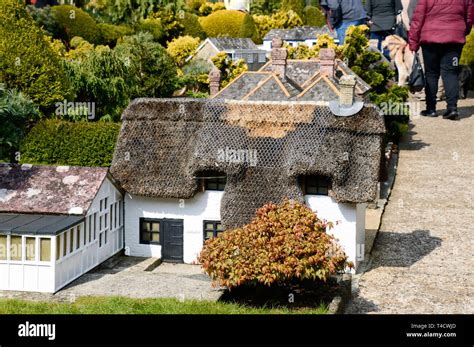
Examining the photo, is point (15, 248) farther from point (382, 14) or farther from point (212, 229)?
point (382, 14)

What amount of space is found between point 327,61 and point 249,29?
83.8 feet

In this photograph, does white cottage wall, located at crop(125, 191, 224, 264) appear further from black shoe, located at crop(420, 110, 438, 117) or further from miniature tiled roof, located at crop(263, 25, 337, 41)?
miniature tiled roof, located at crop(263, 25, 337, 41)

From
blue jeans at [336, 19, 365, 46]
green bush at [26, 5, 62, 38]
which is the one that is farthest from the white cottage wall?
green bush at [26, 5, 62, 38]

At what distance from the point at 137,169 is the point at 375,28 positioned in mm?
20407

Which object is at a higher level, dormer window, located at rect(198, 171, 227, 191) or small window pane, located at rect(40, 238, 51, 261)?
dormer window, located at rect(198, 171, 227, 191)

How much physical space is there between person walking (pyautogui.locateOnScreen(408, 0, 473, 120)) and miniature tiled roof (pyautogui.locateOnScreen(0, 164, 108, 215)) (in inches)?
726

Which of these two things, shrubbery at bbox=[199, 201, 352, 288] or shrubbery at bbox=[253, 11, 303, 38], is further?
shrubbery at bbox=[253, 11, 303, 38]

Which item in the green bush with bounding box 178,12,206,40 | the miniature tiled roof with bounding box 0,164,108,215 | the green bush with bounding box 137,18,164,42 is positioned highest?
the green bush with bounding box 178,12,206,40

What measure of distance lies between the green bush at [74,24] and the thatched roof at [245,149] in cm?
2171

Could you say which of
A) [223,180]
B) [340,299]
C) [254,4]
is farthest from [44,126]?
[254,4]

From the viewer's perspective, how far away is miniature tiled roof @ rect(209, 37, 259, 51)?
148ft

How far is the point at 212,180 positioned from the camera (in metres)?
23.0

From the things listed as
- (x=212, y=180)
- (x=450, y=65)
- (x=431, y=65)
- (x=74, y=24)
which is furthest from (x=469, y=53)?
(x=212, y=180)

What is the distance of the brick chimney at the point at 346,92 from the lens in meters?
22.3
